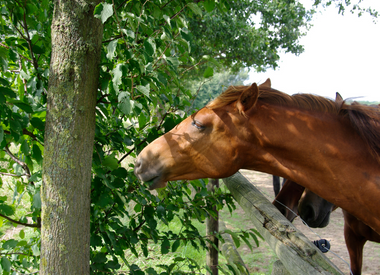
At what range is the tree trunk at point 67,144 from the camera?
1181 millimetres

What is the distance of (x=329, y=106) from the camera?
176 centimetres

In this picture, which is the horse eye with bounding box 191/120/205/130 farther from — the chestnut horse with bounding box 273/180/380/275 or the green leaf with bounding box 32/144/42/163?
the chestnut horse with bounding box 273/180/380/275

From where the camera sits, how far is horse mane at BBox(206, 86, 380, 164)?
158cm

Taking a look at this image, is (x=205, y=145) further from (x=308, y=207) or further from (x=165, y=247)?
(x=308, y=207)

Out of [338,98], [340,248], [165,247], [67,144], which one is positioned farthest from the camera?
[340,248]

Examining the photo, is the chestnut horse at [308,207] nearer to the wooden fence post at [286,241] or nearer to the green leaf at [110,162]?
the wooden fence post at [286,241]

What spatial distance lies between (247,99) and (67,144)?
42.5 inches

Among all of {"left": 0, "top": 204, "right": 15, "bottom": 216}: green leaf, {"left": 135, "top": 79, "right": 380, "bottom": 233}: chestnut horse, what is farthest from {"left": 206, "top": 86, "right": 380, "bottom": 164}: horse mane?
{"left": 0, "top": 204, "right": 15, "bottom": 216}: green leaf

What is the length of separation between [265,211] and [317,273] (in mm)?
528

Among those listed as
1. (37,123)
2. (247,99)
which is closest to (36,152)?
(37,123)

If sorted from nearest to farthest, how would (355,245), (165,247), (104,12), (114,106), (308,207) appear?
(104,12) → (165,247) → (114,106) → (308,207) → (355,245)

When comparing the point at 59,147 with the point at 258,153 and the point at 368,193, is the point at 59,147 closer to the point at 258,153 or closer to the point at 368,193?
the point at 258,153

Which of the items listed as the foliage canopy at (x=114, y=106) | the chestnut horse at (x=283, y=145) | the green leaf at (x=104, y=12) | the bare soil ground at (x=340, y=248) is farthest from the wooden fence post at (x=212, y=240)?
the green leaf at (x=104, y=12)

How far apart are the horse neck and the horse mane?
49mm
